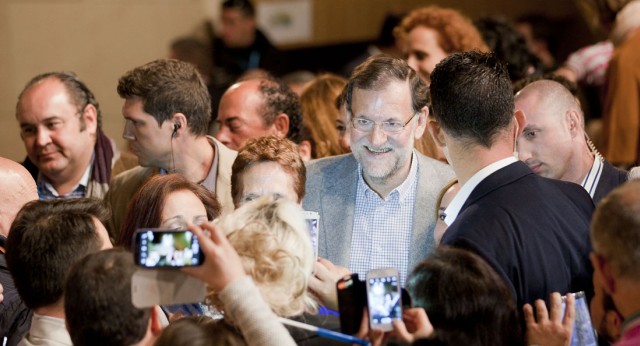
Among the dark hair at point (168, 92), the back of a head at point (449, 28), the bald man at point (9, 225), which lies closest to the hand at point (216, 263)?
the bald man at point (9, 225)

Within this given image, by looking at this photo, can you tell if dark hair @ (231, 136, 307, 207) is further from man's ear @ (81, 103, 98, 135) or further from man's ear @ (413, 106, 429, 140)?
man's ear @ (81, 103, 98, 135)

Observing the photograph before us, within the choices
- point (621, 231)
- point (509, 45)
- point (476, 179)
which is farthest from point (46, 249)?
point (509, 45)

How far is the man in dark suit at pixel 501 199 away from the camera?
111 inches

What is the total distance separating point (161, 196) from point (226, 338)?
1120 mm

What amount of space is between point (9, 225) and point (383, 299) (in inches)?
68.4

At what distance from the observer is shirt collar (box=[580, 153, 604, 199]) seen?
3.66 meters

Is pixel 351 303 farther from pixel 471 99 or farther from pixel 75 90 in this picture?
pixel 75 90

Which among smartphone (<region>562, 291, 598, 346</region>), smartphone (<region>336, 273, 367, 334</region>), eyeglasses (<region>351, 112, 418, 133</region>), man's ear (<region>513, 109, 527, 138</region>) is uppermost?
man's ear (<region>513, 109, 527, 138</region>)

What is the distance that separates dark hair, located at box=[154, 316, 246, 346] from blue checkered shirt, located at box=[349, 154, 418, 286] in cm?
130

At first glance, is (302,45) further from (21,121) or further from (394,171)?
(394,171)

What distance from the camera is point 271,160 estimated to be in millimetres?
3508

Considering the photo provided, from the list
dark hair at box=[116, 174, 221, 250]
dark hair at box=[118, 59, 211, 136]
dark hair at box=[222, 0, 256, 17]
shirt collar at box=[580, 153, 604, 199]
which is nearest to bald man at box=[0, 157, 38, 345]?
dark hair at box=[116, 174, 221, 250]

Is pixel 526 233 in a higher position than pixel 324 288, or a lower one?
higher

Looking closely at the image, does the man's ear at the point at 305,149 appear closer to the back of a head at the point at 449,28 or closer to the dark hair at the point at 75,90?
the dark hair at the point at 75,90
